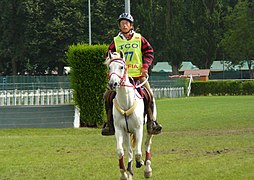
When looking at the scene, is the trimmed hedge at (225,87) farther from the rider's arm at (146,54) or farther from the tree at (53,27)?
the rider's arm at (146,54)

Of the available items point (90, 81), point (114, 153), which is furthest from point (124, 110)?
point (90, 81)

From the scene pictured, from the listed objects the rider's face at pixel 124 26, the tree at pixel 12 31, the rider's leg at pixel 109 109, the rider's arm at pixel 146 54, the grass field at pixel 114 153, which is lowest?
the grass field at pixel 114 153

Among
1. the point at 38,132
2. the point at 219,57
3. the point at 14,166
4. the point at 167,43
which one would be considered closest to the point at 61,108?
the point at 38,132

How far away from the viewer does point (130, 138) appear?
1205 centimetres

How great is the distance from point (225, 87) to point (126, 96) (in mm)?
53187

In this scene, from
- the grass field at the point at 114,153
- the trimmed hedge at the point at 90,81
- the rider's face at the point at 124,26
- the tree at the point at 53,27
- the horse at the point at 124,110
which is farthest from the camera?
the tree at the point at 53,27

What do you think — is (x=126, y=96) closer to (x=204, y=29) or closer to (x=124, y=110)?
(x=124, y=110)

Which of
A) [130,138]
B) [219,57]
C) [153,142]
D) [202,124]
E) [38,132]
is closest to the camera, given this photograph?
[130,138]

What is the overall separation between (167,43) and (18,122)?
54.8 metres

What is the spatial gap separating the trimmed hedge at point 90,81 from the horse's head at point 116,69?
14.9 metres

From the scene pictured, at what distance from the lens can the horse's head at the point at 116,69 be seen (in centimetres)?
1033

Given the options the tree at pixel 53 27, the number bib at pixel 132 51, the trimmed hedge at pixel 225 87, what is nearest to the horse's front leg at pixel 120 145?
the number bib at pixel 132 51

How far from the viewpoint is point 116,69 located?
10.6 m

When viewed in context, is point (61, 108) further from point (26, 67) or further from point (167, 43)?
point (167, 43)
